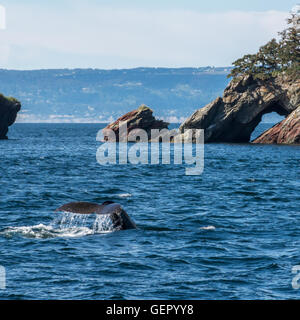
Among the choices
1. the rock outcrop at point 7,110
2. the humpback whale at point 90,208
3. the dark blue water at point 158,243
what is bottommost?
the dark blue water at point 158,243

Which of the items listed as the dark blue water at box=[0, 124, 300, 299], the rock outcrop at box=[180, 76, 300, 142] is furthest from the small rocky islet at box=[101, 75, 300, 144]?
the dark blue water at box=[0, 124, 300, 299]

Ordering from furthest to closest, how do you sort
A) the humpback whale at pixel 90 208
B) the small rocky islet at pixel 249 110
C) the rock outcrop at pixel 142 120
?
1. the rock outcrop at pixel 142 120
2. the small rocky islet at pixel 249 110
3. the humpback whale at pixel 90 208

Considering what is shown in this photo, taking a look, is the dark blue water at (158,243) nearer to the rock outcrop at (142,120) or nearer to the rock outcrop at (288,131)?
the rock outcrop at (288,131)

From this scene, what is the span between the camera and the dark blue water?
16438 mm

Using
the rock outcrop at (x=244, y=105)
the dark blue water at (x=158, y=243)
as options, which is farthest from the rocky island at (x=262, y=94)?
the dark blue water at (x=158, y=243)

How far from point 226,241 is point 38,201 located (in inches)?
543

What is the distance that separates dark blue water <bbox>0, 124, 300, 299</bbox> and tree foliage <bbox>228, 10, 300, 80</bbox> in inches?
1997

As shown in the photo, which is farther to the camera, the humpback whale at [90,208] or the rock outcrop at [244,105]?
the rock outcrop at [244,105]

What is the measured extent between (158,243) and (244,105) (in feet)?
239

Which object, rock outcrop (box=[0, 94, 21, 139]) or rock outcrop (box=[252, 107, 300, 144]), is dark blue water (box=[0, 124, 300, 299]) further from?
rock outcrop (box=[0, 94, 21, 139])

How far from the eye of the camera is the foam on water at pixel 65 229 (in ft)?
74.8

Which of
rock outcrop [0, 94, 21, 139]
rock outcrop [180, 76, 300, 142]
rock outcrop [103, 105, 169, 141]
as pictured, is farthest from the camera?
rock outcrop [0, 94, 21, 139]

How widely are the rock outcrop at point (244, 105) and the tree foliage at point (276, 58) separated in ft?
5.25
